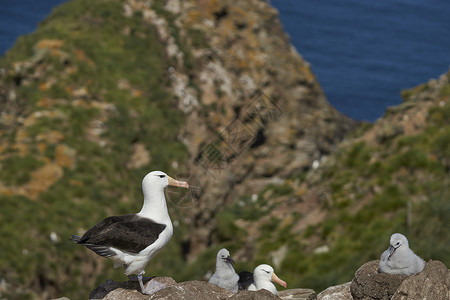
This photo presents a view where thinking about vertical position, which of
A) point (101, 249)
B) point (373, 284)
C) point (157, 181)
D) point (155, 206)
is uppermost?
point (157, 181)

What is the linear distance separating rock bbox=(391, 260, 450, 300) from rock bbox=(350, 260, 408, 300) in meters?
0.32

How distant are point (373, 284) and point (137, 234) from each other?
3883 millimetres

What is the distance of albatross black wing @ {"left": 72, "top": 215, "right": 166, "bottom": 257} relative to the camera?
34.5 ft

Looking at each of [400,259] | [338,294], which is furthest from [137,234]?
[400,259]

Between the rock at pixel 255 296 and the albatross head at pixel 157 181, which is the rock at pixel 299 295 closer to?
the rock at pixel 255 296

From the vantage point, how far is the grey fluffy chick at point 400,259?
35.0ft

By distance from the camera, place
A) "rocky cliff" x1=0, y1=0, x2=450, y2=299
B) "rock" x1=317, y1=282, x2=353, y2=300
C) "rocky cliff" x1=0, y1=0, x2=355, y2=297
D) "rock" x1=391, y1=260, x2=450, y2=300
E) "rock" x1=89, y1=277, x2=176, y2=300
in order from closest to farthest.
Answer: "rock" x1=391, y1=260, x2=450, y2=300
"rock" x1=89, y1=277, x2=176, y2=300
"rock" x1=317, y1=282, x2=353, y2=300
"rocky cliff" x1=0, y1=0, x2=450, y2=299
"rocky cliff" x1=0, y1=0, x2=355, y2=297

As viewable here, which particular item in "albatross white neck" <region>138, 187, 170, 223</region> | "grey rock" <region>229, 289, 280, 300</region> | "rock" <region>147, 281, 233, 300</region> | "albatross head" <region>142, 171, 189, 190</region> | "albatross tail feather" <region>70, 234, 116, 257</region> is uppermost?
"albatross head" <region>142, 171, 189, 190</region>

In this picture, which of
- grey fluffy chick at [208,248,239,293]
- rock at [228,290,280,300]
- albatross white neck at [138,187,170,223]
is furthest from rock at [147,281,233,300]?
albatross white neck at [138,187,170,223]

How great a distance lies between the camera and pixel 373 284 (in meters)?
11.1

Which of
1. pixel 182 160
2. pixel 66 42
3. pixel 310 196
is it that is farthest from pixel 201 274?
pixel 66 42

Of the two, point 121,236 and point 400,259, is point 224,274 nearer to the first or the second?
point 121,236

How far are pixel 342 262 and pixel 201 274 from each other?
705 centimetres

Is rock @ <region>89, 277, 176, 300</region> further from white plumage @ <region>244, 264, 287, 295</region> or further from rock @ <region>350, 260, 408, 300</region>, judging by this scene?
rock @ <region>350, 260, 408, 300</region>
